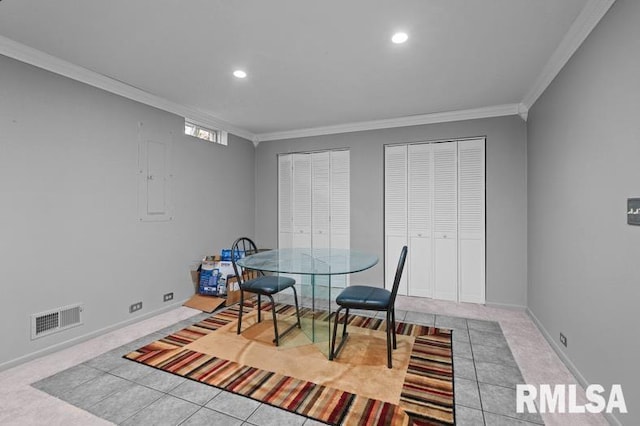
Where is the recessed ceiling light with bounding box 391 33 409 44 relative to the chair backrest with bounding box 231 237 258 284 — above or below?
above

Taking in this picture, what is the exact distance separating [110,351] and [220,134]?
10.4 ft

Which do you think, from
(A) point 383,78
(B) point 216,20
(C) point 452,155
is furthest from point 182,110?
(C) point 452,155

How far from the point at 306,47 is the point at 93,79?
2.15 m

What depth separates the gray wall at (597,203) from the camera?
1633mm

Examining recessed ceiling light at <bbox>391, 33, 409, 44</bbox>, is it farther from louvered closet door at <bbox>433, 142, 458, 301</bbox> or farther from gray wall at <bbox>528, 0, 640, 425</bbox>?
louvered closet door at <bbox>433, 142, 458, 301</bbox>

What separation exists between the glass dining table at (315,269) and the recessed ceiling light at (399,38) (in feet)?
6.15

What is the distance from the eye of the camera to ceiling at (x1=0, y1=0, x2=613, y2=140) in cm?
199

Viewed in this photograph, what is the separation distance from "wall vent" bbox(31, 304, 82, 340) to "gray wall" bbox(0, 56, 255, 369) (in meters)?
0.05

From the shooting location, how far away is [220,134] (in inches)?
184

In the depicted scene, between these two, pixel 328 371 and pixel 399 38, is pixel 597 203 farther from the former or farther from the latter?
pixel 328 371

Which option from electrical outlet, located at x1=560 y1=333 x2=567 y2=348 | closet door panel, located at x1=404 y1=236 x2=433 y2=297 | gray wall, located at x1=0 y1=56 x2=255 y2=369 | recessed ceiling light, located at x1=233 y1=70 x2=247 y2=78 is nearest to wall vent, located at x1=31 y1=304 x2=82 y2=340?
gray wall, located at x1=0 y1=56 x2=255 y2=369

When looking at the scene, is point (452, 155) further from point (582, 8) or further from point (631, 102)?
point (631, 102)

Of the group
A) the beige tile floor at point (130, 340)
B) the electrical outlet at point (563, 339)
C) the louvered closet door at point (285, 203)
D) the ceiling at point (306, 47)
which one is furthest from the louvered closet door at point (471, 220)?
the louvered closet door at point (285, 203)

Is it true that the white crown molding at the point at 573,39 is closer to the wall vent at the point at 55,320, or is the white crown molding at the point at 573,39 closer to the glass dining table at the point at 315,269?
the glass dining table at the point at 315,269
